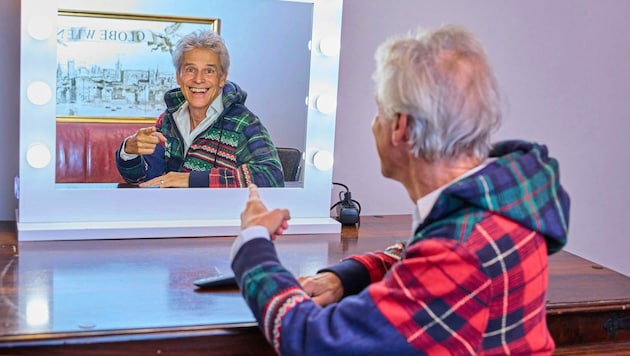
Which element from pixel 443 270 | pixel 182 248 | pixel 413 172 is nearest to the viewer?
pixel 443 270

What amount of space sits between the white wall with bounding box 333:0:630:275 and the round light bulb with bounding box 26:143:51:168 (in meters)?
0.73

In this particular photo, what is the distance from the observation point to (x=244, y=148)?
5.72 ft

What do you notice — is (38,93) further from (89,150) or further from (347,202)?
(347,202)

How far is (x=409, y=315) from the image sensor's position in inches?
39.5

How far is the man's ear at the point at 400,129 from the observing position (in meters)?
1.08

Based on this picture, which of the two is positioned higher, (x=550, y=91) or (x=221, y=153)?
(x=550, y=91)

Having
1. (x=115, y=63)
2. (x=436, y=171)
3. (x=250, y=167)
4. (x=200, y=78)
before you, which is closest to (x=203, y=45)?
(x=200, y=78)

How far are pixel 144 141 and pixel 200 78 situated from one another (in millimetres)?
182

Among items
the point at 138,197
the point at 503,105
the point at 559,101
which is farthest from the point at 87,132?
the point at 559,101

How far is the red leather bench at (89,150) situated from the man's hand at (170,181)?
0.22ft

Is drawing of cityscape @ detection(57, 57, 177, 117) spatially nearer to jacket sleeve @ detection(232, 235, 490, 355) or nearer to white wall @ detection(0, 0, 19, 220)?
white wall @ detection(0, 0, 19, 220)

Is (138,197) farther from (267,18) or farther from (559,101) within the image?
(559,101)

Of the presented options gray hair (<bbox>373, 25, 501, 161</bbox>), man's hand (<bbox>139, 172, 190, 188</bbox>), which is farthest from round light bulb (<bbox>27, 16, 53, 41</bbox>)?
gray hair (<bbox>373, 25, 501, 161</bbox>)

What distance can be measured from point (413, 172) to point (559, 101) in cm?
118
